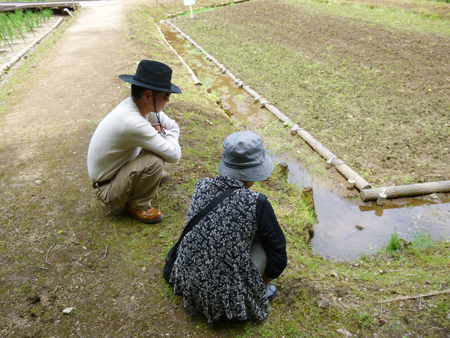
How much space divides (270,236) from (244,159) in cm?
52

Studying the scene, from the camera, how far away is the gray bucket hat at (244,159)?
190cm

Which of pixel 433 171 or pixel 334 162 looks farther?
pixel 334 162

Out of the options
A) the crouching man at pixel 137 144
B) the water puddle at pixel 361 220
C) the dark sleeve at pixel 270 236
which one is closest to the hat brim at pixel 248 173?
the dark sleeve at pixel 270 236

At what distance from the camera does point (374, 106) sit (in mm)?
6742

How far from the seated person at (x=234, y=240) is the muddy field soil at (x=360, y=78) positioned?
3.64 m

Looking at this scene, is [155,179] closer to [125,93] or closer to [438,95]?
[125,93]

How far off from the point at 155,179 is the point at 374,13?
1450 cm

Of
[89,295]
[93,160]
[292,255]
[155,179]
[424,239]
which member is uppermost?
[93,160]

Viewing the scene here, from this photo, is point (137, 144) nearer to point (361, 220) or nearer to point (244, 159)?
point (244, 159)

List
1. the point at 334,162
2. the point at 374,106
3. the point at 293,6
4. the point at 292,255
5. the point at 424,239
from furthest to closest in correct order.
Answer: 1. the point at 293,6
2. the point at 374,106
3. the point at 334,162
4. the point at 424,239
5. the point at 292,255

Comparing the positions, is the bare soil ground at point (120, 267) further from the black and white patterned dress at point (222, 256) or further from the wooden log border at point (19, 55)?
the wooden log border at point (19, 55)

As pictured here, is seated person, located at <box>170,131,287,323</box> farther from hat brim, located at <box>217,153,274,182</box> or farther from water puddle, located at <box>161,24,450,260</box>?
water puddle, located at <box>161,24,450,260</box>

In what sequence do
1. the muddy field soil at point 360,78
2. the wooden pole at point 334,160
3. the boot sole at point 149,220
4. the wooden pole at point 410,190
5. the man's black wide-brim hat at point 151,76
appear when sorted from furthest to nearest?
the muddy field soil at point 360,78
the wooden pole at point 334,160
the wooden pole at point 410,190
the boot sole at point 149,220
the man's black wide-brim hat at point 151,76

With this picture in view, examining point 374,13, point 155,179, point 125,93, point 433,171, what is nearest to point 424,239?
point 433,171
